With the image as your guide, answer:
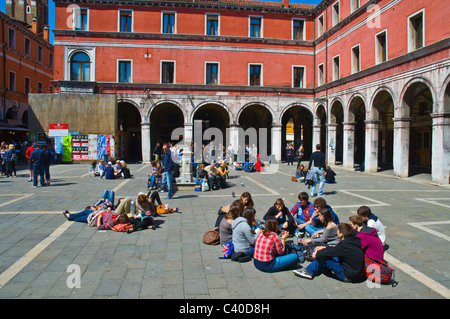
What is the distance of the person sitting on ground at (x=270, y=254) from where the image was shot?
193 inches

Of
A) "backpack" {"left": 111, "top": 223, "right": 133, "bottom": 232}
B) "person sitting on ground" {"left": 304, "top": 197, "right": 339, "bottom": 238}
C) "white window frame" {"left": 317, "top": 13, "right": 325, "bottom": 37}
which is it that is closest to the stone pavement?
"backpack" {"left": 111, "top": 223, "right": 133, "bottom": 232}

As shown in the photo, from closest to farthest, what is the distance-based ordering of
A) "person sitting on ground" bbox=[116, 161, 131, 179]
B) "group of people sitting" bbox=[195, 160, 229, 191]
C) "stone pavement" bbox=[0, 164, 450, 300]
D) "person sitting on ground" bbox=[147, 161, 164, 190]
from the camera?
1. "stone pavement" bbox=[0, 164, 450, 300]
2. "person sitting on ground" bbox=[147, 161, 164, 190]
3. "group of people sitting" bbox=[195, 160, 229, 191]
4. "person sitting on ground" bbox=[116, 161, 131, 179]

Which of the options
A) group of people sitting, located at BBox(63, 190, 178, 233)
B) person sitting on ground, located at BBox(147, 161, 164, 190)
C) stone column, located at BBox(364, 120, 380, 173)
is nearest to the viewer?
group of people sitting, located at BBox(63, 190, 178, 233)

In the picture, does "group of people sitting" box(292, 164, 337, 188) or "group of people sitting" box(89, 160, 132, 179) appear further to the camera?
"group of people sitting" box(89, 160, 132, 179)

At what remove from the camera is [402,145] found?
16.7 m

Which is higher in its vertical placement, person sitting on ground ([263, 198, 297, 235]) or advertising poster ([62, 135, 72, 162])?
advertising poster ([62, 135, 72, 162])

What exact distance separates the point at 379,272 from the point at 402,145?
14.3m

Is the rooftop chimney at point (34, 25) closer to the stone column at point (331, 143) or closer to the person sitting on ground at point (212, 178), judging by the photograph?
the stone column at point (331, 143)

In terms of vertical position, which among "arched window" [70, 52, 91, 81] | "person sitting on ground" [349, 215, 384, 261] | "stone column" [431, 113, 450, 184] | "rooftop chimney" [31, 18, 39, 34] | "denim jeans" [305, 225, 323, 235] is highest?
"rooftop chimney" [31, 18, 39, 34]

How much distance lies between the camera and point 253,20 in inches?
1011

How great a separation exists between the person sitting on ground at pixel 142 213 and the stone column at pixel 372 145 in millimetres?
15282

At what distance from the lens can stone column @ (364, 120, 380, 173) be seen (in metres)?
19.1

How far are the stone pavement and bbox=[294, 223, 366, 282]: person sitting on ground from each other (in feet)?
0.38

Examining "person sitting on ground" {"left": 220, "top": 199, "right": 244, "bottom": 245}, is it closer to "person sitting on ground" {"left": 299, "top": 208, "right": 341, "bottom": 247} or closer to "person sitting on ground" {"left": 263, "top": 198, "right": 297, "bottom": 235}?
"person sitting on ground" {"left": 263, "top": 198, "right": 297, "bottom": 235}
